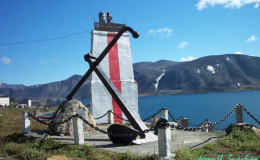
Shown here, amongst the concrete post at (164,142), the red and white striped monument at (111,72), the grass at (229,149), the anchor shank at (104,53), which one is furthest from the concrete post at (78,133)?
the red and white striped monument at (111,72)

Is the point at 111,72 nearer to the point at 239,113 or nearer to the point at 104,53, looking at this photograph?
the point at 104,53

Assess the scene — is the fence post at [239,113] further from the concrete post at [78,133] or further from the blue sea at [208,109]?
the blue sea at [208,109]

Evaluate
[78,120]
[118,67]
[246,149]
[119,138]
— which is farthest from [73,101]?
[246,149]

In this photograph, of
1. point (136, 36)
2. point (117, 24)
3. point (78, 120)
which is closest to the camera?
point (136, 36)

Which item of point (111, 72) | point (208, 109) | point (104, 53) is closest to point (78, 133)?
point (104, 53)

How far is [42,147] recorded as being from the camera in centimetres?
770

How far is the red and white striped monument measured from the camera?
14906mm

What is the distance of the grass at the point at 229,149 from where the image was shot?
5.75 m

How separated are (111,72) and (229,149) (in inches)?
397

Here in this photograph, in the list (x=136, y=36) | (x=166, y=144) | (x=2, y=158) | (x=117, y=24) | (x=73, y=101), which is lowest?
(x=2, y=158)

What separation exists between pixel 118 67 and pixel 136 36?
27.7 feet

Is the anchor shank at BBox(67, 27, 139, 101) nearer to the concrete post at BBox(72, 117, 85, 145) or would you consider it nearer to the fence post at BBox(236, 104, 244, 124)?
the concrete post at BBox(72, 117, 85, 145)

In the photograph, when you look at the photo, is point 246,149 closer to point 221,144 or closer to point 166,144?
point 221,144

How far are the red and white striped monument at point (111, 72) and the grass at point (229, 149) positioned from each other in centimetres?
810
